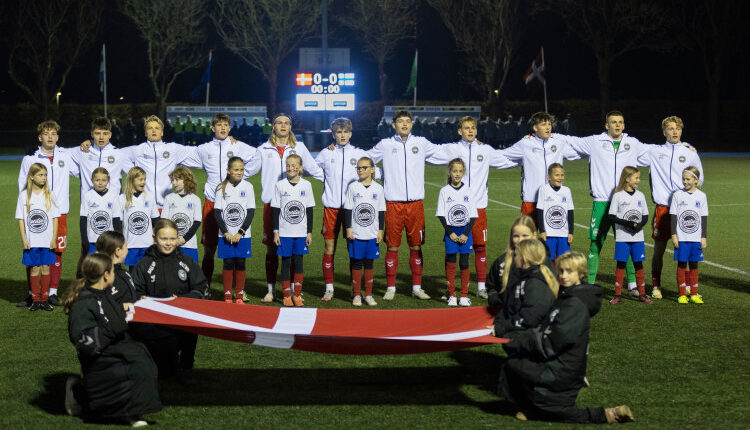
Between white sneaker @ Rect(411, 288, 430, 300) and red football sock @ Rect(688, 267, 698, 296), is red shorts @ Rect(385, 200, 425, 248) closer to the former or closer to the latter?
white sneaker @ Rect(411, 288, 430, 300)

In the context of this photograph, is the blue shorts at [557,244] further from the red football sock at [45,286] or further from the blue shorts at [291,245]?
the red football sock at [45,286]

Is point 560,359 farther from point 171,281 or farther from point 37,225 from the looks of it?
point 37,225

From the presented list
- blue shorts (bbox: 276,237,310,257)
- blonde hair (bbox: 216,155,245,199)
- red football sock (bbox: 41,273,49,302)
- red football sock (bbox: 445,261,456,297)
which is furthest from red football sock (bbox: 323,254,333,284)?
red football sock (bbox: 41,273,49,302)

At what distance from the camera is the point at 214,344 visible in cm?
793

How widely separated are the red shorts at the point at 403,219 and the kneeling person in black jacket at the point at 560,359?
4192mm

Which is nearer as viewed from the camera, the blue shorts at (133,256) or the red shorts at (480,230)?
the blue shorts at (133,256)

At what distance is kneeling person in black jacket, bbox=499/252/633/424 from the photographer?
18.2ft

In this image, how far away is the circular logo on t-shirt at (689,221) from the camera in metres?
9.54

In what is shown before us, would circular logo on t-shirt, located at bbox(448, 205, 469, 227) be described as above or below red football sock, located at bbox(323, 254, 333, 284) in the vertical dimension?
above

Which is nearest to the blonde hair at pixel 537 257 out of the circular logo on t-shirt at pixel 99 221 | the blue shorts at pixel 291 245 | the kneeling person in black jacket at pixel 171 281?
the kneeling person in black jacket at pixel 171 281

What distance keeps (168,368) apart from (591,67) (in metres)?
51.9

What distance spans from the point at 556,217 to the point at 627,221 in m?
0.77

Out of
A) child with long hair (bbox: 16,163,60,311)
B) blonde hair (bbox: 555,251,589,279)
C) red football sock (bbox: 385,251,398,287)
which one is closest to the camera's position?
blonde hair (bbox: 555,251,589,279)

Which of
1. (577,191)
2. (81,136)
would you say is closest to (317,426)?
(577,191)
